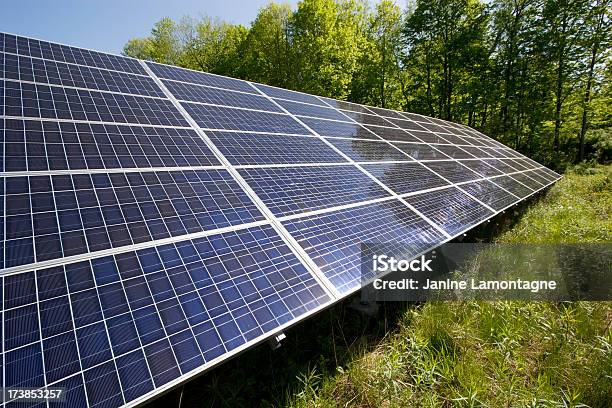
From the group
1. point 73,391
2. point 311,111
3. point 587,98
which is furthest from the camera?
point 587,98

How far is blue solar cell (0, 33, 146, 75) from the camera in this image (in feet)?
18.5

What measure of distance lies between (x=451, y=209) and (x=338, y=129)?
4633 millimetres

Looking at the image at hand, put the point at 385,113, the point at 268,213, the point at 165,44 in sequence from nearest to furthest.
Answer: the point at 268,213 → the point at 385,113 → the point at 165,44

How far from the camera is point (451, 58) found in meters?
28.8

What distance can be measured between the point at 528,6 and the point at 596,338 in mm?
31306

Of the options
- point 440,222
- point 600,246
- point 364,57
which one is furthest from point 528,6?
point 440,222

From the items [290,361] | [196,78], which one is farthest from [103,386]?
[196,78]

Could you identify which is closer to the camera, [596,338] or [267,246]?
[267,246]

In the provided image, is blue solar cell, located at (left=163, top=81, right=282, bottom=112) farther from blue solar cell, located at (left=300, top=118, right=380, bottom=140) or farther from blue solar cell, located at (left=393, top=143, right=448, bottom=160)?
blue solar cell, located at (left=393, top=143, right=448, bottom=160)

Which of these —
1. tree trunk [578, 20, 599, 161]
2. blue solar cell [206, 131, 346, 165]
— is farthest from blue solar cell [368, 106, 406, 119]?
tree trunk [578, 20, 599, 161]

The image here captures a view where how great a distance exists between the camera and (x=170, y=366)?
2357mm

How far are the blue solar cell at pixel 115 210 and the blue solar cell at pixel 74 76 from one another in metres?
3.11

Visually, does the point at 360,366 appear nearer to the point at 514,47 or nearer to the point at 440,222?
the point at 440,222

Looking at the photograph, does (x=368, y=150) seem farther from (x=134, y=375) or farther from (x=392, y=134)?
(x=134, y=375)
